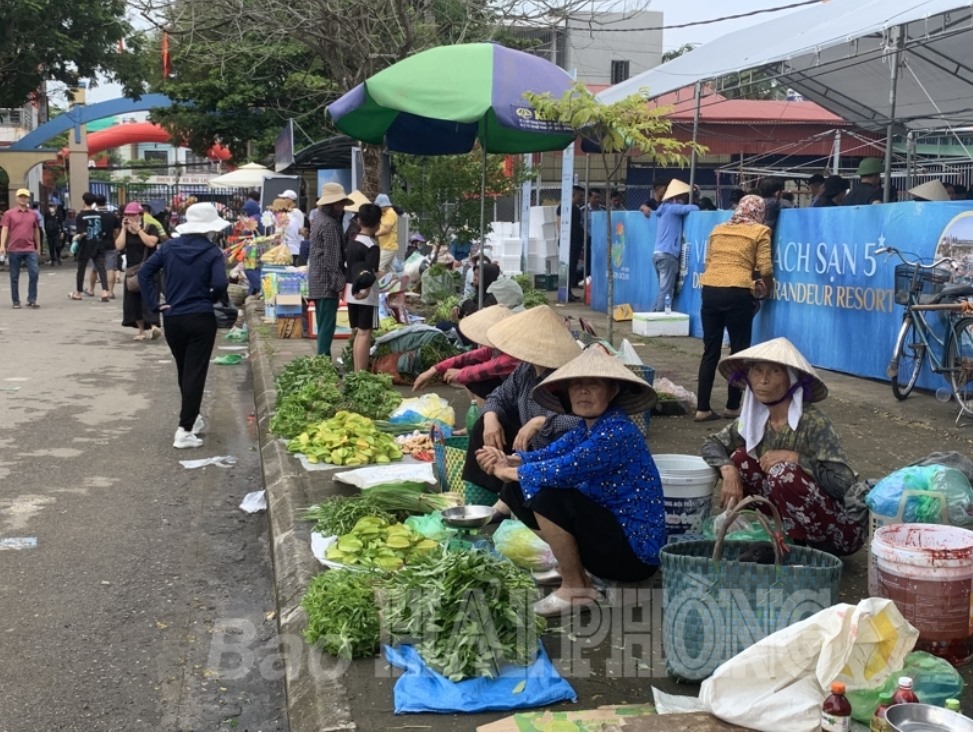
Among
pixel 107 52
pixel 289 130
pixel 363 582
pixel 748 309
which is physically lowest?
pixel 363 582

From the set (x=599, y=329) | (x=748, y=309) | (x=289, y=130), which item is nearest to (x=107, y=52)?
(x=289, y=130)

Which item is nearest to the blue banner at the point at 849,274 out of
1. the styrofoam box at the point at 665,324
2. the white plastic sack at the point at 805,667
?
the styrofoam box at the point at 665,324

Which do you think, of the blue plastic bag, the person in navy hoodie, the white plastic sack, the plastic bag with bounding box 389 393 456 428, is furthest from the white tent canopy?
the blue plastic bag

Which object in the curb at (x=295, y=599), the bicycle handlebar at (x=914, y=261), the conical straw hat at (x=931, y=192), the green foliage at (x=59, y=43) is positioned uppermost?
the green foliage at (x=59, y=43)

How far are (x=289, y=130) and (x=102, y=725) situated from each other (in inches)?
779

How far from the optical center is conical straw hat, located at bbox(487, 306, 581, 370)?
5.38 metres

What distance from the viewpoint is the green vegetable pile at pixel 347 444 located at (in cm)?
723

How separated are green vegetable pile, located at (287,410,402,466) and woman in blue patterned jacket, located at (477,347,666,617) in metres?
2.71

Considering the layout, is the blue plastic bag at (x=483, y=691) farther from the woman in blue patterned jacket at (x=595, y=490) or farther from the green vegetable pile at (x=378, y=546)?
the green vegetable pile at (x=378, y=546)

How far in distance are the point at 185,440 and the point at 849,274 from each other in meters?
6.37

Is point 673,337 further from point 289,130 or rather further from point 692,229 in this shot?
point 289,130

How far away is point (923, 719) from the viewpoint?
3029 millimetres

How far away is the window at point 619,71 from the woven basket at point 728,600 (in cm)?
4584

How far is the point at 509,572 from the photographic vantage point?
4.03 meters
